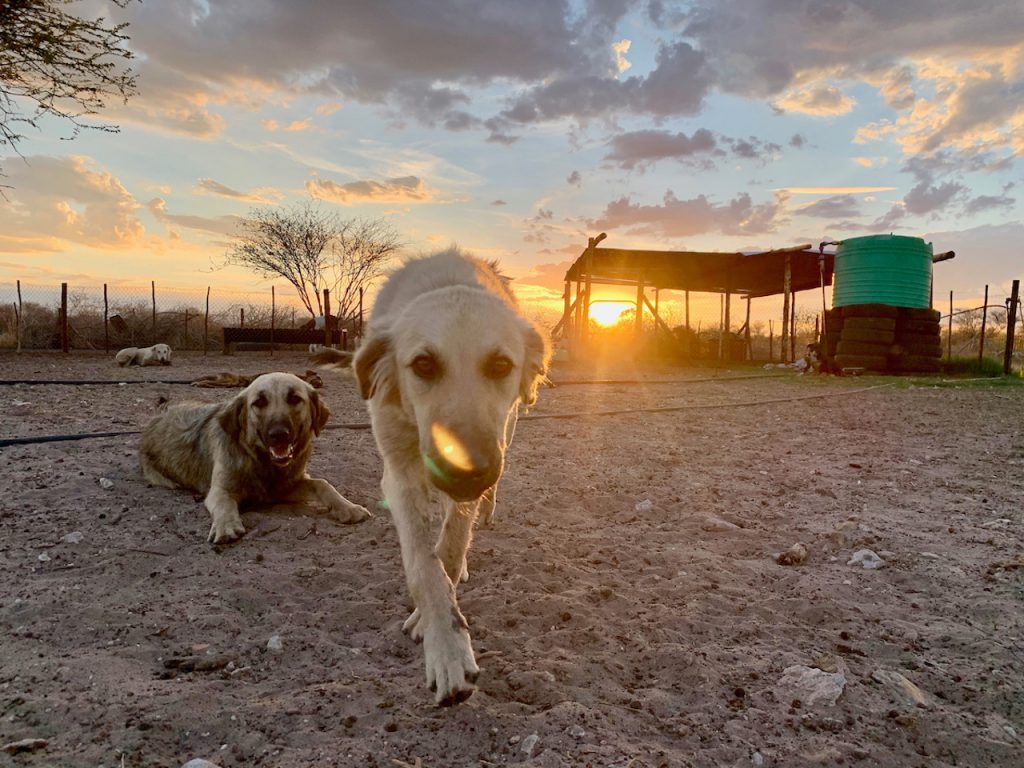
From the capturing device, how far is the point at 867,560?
3.19m

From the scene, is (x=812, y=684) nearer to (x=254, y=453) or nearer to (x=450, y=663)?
(x=450, y=663)

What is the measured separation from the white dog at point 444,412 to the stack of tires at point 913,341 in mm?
15604

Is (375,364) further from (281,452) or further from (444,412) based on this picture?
(281,452)

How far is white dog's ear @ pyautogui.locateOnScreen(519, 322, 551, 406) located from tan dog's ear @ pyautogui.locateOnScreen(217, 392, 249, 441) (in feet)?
7.73

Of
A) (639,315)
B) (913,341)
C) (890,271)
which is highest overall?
(890,271)

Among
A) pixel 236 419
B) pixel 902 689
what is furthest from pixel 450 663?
pixel 236 419

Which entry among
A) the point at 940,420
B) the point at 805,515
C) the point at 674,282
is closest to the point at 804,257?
the point at 674,282

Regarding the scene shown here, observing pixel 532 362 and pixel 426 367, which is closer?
pixel 426 367

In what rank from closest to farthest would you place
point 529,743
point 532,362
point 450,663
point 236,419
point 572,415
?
point 529,743, point 450,663, point 532,362, point 236,419, point 572,415

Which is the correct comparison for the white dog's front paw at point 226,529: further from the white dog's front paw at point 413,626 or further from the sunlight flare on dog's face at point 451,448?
the sunlight flare on dog's face at point 451,448

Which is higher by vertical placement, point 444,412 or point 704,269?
point 704,269

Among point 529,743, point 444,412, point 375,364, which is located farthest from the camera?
point 375,364

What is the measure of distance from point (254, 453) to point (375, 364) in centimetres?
197

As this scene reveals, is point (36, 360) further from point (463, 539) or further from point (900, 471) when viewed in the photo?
point (900, 471)
